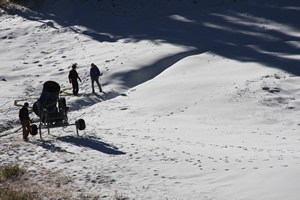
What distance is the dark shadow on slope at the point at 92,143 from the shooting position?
A: 37.3 ft

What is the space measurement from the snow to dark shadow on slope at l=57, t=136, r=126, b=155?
0.04m

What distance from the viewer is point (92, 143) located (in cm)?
1245

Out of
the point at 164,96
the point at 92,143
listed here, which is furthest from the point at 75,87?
the point at 92,143

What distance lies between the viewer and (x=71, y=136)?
44.9 feet

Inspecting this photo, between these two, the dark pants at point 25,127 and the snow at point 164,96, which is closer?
the snow at point 164,96

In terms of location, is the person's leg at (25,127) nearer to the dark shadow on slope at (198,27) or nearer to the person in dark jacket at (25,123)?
the person in dark jacket at (25,123)

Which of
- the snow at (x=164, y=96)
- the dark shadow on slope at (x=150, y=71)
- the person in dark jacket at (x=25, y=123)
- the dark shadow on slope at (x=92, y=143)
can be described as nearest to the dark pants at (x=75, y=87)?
the snow at (x=164, y=96)

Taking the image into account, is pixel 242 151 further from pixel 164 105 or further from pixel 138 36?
pixel 138 36

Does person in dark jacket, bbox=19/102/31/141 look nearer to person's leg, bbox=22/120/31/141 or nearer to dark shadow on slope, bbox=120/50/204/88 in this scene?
person's leg, bbox=22/120/31/141

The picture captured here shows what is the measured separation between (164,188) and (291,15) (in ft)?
76.7

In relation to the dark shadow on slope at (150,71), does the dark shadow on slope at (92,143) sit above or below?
below

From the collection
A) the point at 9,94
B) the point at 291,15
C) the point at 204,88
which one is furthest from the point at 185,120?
the point at 291,15

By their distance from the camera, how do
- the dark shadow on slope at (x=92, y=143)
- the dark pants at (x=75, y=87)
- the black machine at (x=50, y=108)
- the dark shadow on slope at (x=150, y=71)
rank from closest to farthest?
the dark shadow on slope at (x=92, y=143), the black machine at (x=50, y=108), the dark pants at (x=75, y=87), the dark shadow on slope at (x=150, y=71)

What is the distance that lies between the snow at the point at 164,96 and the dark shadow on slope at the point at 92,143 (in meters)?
0.04
